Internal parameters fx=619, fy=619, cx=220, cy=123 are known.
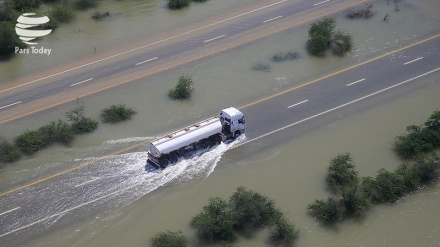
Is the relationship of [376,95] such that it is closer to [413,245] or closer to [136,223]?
[413,245]

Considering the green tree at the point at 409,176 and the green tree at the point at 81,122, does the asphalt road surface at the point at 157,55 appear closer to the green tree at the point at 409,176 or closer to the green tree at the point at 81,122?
the green tree at the point at 81,122

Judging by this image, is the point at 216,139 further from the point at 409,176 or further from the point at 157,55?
the point at 157,55

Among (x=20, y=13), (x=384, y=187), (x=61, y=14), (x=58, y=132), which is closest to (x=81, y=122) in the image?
(x=58, y=132)

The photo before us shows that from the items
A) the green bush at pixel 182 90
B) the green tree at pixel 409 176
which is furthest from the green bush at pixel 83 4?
the green tree at pixel 409 176

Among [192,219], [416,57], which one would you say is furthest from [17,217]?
[416,57]

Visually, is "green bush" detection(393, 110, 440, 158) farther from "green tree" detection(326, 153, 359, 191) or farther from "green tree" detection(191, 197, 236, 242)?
"green tree" detection(191, 197, 236, 242)

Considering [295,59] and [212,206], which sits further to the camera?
[295,59]
